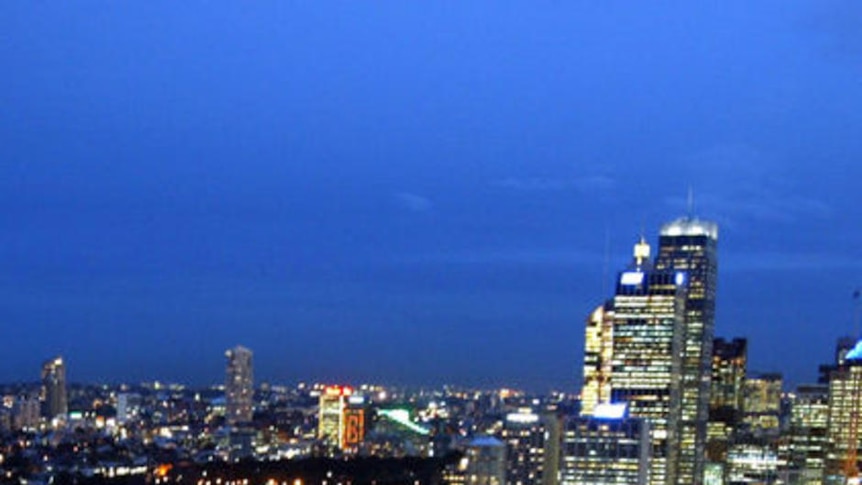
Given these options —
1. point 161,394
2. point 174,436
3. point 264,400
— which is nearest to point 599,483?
point 174,436

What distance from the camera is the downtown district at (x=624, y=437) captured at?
3002 cm

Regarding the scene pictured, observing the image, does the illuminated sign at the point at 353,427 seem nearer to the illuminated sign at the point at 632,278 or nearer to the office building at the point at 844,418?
the illuminated sign at the point at 632,278

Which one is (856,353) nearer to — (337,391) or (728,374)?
(728,374)

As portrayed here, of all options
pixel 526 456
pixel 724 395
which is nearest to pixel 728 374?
pixel 724 395

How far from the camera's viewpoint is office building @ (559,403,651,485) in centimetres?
2736

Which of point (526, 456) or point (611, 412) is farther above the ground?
point (611, 412)

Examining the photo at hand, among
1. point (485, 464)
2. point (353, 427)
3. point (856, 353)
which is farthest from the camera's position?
point (353, 427)

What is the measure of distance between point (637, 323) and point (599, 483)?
6543 millimetres

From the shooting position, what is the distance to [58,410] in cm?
5322

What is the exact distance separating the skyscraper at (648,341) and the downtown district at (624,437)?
3 cm

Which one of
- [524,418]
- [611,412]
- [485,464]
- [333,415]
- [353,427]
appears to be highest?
[333,415]

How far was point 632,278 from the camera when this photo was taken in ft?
110

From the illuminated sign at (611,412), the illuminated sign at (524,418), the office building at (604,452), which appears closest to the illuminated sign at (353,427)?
the illuminated sign at (524,418)

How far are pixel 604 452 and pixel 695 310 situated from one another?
7.96 m
